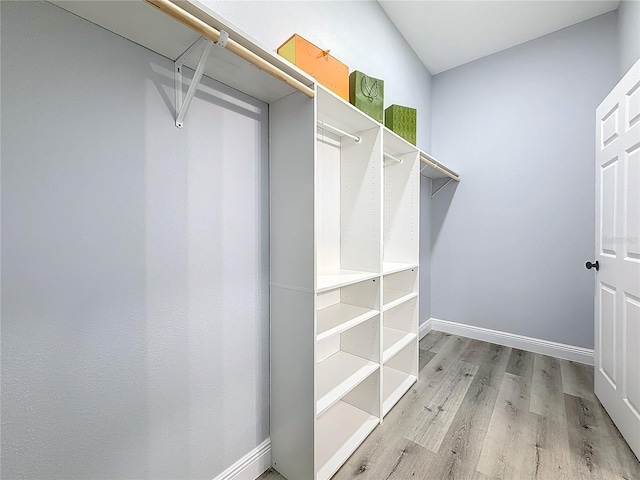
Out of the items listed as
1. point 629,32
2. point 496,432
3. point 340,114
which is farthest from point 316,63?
point 629,32

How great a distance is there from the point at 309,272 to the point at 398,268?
91cm

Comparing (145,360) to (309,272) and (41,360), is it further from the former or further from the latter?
(309,272)

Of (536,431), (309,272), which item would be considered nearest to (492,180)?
(536,431)

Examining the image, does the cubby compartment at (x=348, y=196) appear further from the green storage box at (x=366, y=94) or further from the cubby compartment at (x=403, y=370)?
the cubby compartment at (x=403, y=370)

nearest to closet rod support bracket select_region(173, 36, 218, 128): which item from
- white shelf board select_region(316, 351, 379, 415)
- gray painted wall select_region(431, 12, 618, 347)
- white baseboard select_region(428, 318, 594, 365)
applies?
white shelf board select_region(316, 351, 379, 415)

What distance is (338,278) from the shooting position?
5.04ft

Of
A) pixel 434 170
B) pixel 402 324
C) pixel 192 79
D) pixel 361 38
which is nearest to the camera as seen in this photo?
pixel 192 79

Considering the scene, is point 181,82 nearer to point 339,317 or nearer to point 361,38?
point 339,317

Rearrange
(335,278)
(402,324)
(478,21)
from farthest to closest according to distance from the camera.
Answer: (478,21), (402,324), (335,278)

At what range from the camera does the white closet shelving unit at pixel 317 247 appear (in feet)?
3.36

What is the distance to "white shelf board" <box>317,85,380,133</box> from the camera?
1331 millimetres

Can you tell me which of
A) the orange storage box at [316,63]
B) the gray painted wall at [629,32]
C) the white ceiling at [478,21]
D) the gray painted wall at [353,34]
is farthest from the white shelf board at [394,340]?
the white ceiling at [478,21]

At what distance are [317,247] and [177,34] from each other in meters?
1.05

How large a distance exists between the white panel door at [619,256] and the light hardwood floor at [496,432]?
0.58 feet
